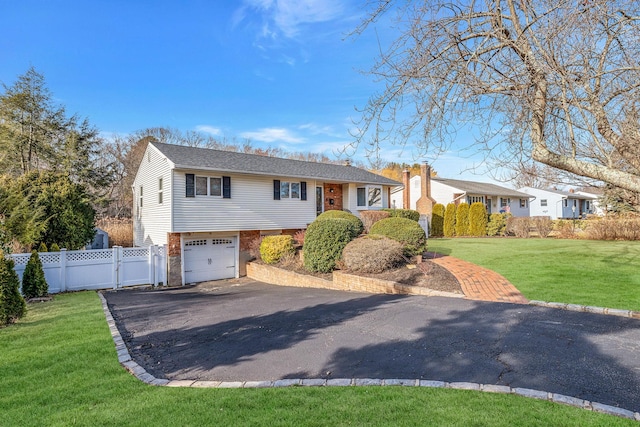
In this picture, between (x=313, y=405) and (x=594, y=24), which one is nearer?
(x=313, y=405)

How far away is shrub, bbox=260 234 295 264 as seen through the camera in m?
15.1

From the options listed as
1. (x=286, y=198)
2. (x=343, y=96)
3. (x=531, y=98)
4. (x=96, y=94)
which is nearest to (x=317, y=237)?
(x=286, y=198)

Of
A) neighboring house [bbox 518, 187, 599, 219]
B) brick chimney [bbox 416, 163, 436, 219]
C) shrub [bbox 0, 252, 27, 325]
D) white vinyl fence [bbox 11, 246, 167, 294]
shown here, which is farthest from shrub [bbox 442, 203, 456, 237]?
shrub [bbox 0, 252, 27, 325]

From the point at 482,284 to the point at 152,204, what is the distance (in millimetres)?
15393

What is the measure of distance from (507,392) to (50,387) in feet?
16.9

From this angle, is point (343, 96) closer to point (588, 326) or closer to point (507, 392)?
point (507, 392)

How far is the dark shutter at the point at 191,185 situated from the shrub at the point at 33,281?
19.1 feet

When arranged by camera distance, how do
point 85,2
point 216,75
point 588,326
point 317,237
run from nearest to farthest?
point 588,326 → point 85,2 → point 317,237 → point 216,75

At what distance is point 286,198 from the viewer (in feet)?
58.9

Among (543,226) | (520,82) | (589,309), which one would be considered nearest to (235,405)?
(520,82)

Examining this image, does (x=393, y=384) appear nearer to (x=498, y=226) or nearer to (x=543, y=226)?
(x=543, y=226)

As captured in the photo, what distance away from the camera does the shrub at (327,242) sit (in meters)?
12.4

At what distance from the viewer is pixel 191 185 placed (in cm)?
1486

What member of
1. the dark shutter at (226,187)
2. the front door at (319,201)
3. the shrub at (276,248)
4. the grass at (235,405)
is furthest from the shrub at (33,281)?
the front door at (319,201)
